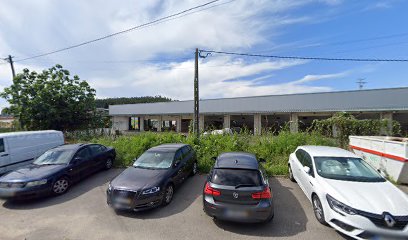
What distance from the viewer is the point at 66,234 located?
12.8 feet

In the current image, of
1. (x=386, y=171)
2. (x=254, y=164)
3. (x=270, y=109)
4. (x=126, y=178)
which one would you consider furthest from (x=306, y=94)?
(x=126, y=178)

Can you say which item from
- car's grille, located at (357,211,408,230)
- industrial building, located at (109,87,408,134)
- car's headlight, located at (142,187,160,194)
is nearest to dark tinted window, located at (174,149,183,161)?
car's headlight, located at (142,187,160,194)

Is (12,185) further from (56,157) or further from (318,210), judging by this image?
(318,210)

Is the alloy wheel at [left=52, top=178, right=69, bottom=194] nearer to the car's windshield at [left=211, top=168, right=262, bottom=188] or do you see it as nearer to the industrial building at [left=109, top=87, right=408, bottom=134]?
the car's windshield at [left=211, top=168, right=262, bottom=188]

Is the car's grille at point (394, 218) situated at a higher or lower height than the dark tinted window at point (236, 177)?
lower

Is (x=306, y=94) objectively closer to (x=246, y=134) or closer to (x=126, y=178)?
(x=246, y=134)

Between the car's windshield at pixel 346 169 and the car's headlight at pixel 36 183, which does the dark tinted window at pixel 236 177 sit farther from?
the car's headlight at pixel 36 183

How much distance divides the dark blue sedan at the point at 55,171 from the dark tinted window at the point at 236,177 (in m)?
4.97

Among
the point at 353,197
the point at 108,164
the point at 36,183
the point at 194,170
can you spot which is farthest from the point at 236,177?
the point at 108,164

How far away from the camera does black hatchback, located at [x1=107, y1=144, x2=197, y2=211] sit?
14.9ft

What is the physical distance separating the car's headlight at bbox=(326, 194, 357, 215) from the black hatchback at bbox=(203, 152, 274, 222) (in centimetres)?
111

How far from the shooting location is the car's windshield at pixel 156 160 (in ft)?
19.0

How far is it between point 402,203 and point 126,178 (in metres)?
5.83

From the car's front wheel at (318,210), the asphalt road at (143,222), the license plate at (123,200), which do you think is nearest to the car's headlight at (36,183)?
the asphalt road at (143,222)
